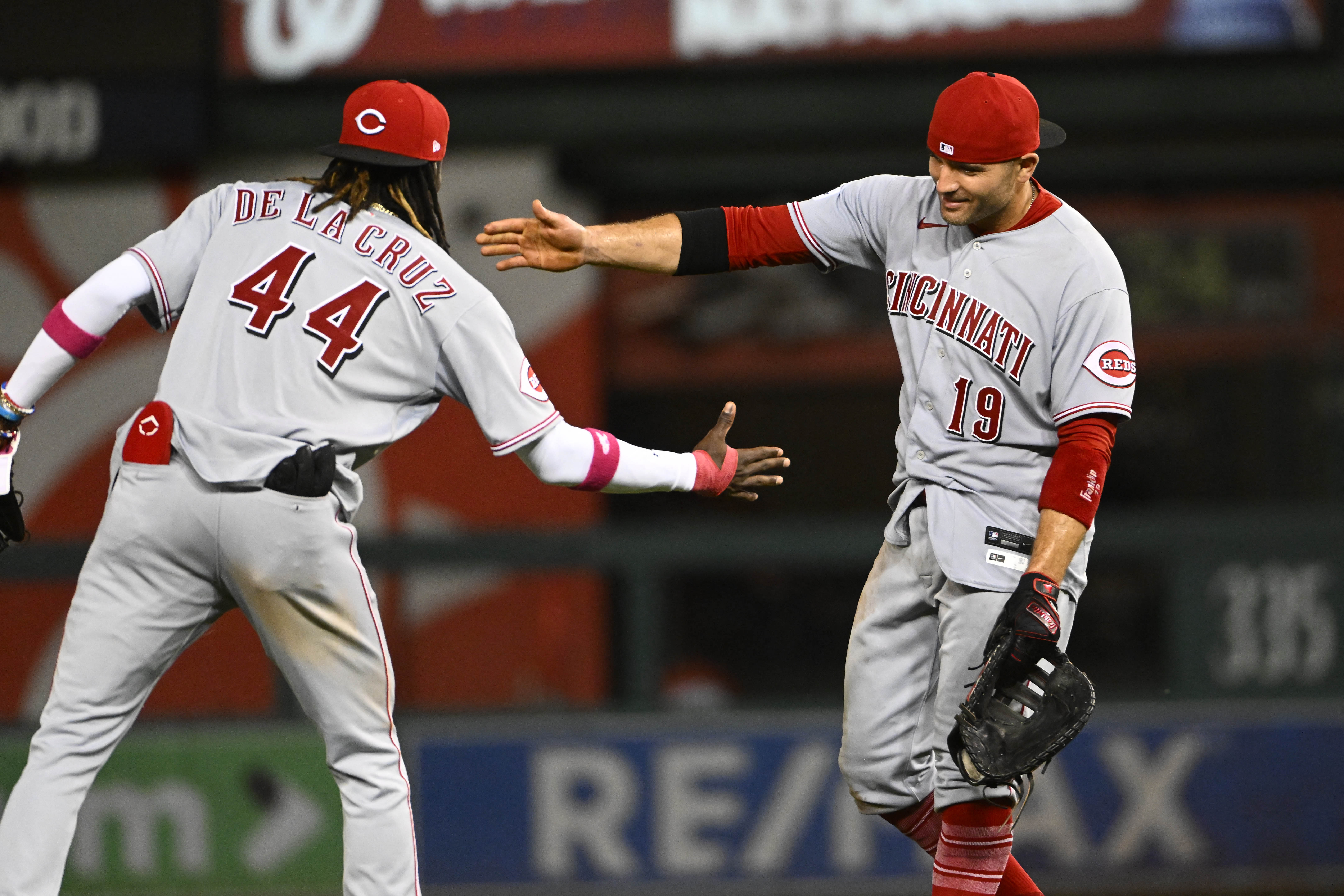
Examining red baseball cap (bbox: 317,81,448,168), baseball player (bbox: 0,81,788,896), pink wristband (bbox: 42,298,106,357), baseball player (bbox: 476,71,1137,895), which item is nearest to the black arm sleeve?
baseball player (bbox: 476,71,1137,895)

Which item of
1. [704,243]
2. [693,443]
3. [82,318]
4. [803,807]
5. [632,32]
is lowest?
[803,807]

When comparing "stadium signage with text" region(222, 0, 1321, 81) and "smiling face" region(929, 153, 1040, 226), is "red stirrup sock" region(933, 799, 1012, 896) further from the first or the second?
"stadium signage with text" region(222, 0, 1321, 81)

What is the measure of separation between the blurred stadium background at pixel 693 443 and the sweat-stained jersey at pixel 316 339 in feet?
8.34

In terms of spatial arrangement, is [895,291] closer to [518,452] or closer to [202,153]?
[518,452]

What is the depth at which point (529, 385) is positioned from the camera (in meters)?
3.29

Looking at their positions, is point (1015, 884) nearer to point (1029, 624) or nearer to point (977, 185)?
point (1029, 624)

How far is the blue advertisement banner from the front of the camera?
5.43 m

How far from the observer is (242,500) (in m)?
3.13

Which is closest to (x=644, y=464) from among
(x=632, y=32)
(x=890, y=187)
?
(x=890, y=187)

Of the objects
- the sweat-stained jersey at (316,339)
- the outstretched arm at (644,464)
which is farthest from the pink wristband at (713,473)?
the sweat-stained jersey at (316,339)

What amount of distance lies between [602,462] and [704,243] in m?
0.59

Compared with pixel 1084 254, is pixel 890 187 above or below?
above

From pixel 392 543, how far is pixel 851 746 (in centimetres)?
279

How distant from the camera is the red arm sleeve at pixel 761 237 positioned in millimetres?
3633
